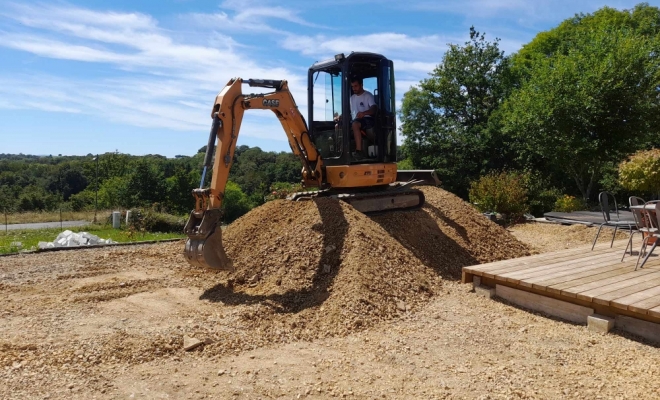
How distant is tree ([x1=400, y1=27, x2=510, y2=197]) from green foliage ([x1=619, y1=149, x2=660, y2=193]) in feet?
23.5

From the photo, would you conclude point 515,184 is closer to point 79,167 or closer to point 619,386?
point 619,386

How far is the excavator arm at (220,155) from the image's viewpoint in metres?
5.52

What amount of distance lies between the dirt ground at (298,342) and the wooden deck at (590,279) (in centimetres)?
26

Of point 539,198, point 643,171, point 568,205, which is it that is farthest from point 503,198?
point 539,198

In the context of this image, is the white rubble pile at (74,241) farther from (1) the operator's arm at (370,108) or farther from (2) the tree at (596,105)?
(2) the tree at (596,105)

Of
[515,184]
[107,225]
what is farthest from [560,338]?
[107,225]

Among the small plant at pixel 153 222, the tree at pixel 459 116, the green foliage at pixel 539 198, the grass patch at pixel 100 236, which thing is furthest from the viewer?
the tree at pixel 459 116

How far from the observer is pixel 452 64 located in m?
21.8

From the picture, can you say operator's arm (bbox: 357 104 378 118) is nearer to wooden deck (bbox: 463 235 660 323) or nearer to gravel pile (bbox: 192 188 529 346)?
gravel pile (bbox: 192 188 529 346)

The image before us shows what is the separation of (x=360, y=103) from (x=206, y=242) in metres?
3.46

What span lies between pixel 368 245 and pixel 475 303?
1.43 m

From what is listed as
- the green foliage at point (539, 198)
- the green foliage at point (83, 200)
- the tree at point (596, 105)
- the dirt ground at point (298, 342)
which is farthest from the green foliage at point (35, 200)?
the dirt ground at point (298, 342)

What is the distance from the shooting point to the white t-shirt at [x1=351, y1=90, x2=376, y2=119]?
7.64 metres

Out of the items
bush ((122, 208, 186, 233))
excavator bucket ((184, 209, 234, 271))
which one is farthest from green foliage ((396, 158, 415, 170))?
excavator bucket ((184, 209, 234, 271))
